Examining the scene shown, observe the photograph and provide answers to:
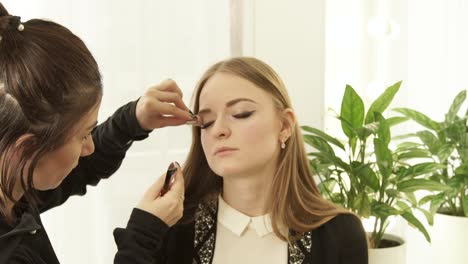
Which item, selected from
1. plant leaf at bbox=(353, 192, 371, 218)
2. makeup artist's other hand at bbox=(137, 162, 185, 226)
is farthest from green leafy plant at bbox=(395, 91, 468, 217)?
makeup artist's other hand at bbox=(137, 162, 185, 226)

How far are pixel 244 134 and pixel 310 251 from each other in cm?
32

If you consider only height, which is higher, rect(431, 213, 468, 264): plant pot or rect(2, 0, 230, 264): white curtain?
rect(2, 0, 230, 264): white curtain

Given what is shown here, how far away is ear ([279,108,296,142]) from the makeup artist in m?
0.38

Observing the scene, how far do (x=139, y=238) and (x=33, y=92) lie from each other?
12.8 inches

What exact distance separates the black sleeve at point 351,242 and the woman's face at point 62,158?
25.9 inches

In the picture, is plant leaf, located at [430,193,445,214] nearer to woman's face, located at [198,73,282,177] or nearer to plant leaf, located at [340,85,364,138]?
plant leaf, located at [340,85,364,138]

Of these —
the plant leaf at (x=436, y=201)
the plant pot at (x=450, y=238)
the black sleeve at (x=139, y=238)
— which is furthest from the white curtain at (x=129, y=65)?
the plant pot at (x=450, y=238)

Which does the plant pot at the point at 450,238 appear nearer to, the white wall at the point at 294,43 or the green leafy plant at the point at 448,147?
the green leafy plant at the point at 448,147

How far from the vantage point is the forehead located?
1.18 metres

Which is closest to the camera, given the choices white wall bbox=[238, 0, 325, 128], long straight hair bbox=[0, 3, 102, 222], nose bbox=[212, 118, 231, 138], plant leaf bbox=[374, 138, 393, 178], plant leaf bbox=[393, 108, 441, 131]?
long straight hair bbox=[0, 3, 102, 222]

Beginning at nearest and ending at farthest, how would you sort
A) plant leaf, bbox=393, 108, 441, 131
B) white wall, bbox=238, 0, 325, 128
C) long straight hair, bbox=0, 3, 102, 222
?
long straight hair, bbox=0, 3, 102, 222 < white wall, bbox=238, 0, 325, 128 < plant leaf, bbox=393, 108, 441, 131

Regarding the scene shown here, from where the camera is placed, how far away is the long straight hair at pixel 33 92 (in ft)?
2.53

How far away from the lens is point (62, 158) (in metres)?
0.85

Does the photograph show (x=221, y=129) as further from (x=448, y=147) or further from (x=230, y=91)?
(x=448, y=147)
